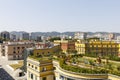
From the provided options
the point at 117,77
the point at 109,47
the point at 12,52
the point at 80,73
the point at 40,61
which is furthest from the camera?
the point at 12,52

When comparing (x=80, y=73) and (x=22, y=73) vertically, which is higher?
(x=80, y=73)

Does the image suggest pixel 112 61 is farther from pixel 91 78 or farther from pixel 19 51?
pixel 19 51

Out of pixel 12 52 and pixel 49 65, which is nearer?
pixel 49 65

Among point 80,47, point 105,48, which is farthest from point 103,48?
point 80,47

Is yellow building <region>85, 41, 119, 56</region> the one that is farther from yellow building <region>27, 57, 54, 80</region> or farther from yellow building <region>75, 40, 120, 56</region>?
yellow building <region>27, 57, 54, 80</region>

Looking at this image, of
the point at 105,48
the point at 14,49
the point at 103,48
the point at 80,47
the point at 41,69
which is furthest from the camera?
the point at 14,49

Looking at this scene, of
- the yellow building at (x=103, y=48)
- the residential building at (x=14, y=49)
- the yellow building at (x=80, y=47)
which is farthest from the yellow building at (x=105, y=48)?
the residential building at (x=14, y=49)

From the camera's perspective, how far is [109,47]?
108 m

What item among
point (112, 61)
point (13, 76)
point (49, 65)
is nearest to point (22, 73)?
point (13, 76)

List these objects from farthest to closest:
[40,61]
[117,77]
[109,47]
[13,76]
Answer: [109,47] → [13,76] → [40,61] → [117,77]

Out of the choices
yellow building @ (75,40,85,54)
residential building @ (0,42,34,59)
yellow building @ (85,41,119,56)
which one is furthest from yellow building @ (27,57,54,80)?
residential building @ (0,42,34,59)

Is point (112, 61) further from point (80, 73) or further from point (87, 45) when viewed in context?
point (87, 45)

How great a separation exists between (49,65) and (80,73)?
13.3 m

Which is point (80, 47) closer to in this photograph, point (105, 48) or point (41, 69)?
point (105, 48)
